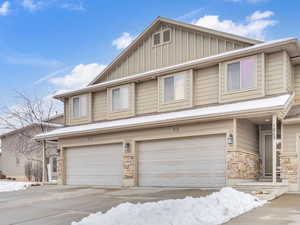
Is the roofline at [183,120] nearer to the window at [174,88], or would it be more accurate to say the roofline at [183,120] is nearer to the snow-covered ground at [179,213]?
the window at [174,88]

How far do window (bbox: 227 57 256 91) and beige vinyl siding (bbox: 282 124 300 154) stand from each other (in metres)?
2.02

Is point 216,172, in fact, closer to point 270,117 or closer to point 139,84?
point 270,117

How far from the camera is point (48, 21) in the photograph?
1925 cm

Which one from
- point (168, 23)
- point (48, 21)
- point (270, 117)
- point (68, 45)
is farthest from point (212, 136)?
point (68, 45)

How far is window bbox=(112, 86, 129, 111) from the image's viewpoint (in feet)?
54.0

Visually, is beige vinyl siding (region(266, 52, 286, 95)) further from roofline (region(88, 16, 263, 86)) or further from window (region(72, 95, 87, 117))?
window (region(72, 95, 87, 117))

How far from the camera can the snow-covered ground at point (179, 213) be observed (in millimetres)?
6297

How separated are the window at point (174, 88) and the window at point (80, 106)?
5352 millimetres

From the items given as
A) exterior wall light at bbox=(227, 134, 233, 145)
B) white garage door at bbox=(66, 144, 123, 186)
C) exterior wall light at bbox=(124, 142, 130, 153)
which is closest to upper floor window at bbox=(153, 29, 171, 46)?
exterior wall light at bbox=(124, 142, 130, 153)

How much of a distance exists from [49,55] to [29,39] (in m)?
3.34

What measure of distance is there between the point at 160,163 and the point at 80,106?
6647 mm

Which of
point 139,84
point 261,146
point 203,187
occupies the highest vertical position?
point 139,84

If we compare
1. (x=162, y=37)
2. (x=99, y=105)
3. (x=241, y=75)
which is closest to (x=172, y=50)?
(x=162, y=37)

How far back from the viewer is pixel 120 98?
16.7 meters
